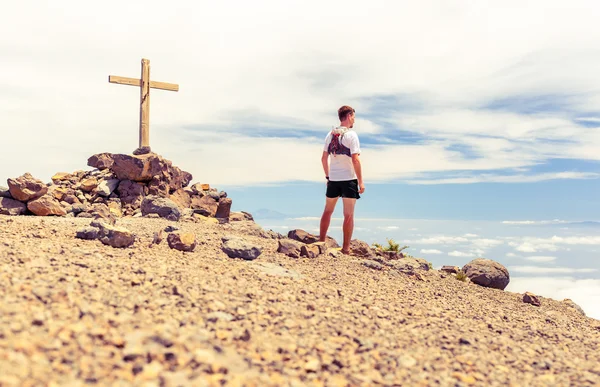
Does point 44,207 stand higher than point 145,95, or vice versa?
point 145,95

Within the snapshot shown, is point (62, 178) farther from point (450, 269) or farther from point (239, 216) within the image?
point (450, 269)

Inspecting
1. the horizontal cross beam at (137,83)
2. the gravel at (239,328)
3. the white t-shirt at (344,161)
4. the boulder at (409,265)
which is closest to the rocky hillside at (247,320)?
the gravel at (239,328)

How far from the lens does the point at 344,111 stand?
10305mm

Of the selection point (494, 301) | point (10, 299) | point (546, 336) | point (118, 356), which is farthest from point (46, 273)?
point (494, 301)

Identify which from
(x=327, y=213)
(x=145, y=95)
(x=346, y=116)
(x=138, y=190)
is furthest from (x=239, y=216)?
(x=346, y=116)

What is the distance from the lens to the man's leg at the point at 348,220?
10289mm

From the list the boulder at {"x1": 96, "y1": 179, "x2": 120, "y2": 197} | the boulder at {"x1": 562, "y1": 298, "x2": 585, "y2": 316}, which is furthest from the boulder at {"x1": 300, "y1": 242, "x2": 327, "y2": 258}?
the boulder at {"x1": 96, "y1": 179, "x2": 120, "y2": 197}

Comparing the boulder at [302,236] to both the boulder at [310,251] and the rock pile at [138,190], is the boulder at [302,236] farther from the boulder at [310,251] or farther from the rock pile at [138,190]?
the rock pile at [138,190]

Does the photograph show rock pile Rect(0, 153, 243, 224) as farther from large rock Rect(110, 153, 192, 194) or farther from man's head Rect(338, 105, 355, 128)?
man's head Rect(338, 105, 355, 128)

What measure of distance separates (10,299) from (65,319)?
0.66 metres

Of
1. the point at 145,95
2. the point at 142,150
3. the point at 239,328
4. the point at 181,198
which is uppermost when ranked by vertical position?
the point at 145,95

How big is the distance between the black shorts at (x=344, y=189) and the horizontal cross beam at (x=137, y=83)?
874 cm

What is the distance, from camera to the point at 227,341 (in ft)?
13.9

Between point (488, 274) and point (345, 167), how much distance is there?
13.2 ft
